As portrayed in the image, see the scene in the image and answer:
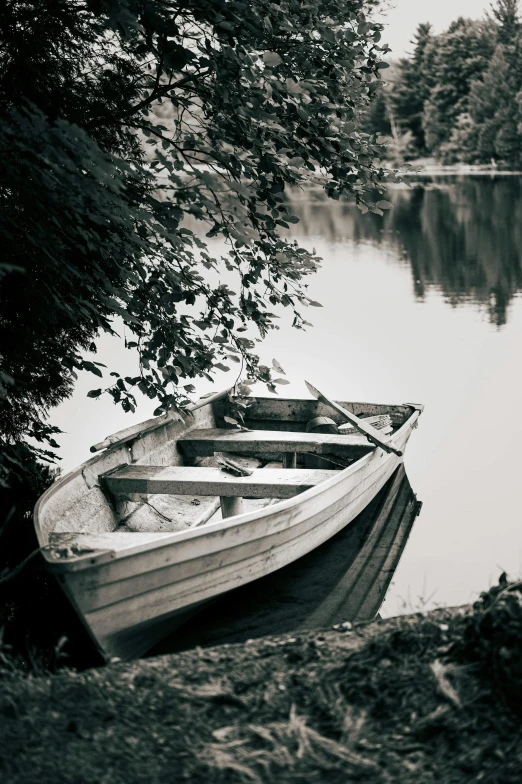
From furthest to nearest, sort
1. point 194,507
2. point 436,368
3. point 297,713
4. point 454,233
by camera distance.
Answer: point 454,233, point 436,368, point 194,507, point 297,713

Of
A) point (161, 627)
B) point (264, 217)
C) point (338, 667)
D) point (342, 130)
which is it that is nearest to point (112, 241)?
point (264, 217)

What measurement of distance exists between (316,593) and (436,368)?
1005cm

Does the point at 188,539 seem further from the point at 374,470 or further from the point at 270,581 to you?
the point at 374,470

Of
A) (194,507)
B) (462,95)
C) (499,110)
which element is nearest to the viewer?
(194,507)

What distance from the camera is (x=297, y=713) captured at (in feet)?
11.3

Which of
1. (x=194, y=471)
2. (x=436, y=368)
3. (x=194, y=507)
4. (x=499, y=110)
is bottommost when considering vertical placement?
(x=436, y=368)

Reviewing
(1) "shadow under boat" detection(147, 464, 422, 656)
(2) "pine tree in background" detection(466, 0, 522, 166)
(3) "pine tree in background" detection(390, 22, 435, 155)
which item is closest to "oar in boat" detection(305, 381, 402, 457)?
(1) "shadow under boat" detection(147, 464, 422, 656)

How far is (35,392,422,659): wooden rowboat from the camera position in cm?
508

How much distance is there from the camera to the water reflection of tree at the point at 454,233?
23125 millimetres

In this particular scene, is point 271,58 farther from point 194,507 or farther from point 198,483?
point 194,507

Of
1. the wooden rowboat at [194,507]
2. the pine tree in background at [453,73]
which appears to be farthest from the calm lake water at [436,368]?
the pine tree in background at [453,73]

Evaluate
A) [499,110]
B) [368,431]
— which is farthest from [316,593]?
[499,110]

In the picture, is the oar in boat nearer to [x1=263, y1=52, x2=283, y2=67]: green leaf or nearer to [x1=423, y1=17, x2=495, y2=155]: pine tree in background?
[x1=263, y1=52, x2=283, y2=67]: green leaf

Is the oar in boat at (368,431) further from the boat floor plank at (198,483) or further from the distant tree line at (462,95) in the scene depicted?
the distant tree line at (462,95)
